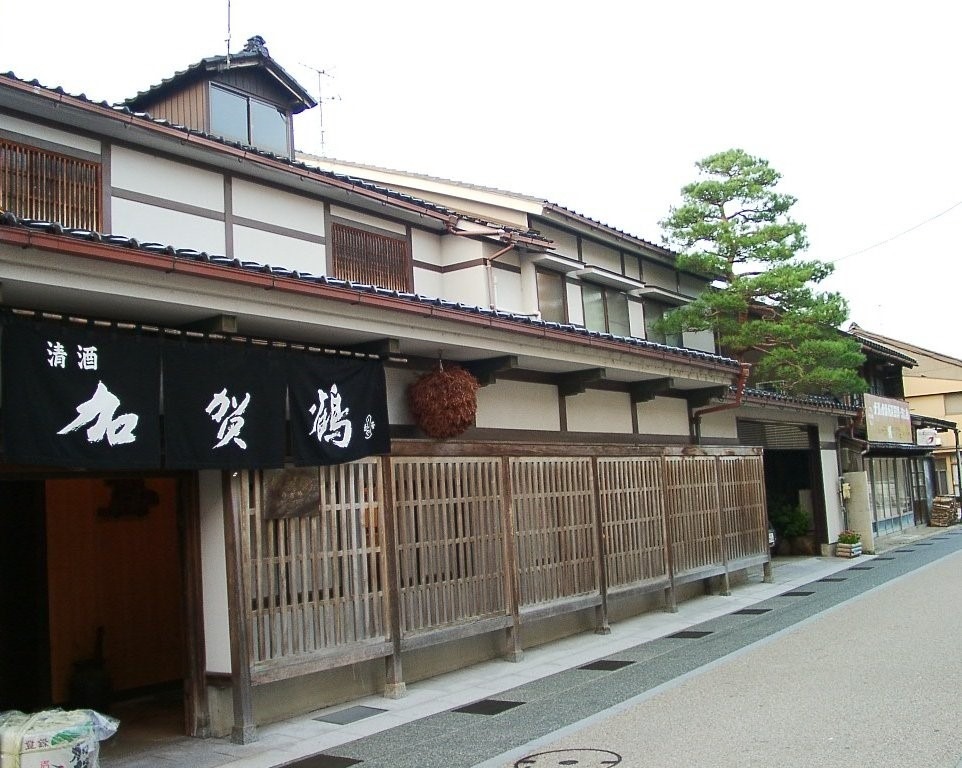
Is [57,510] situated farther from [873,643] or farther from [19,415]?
[873,643]

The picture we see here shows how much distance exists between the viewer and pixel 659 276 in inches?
854

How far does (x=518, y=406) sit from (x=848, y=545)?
48.0ft

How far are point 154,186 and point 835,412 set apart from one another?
19.0 meters

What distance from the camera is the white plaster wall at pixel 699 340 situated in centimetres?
2253

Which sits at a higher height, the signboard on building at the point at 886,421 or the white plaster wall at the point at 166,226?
the white plaster wall at the point at 166,226

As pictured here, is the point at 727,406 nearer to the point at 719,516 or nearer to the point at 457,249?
the point at 719,516

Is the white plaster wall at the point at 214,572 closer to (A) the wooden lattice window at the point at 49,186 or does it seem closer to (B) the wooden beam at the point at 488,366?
(B) the wooden beam at the point at 488,366

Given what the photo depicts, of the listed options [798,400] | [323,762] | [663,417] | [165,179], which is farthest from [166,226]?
[798,400]

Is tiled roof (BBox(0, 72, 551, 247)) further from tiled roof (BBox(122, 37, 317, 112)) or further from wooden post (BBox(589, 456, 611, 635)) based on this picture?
wooden post (BBox(589, 456, 611, 635))

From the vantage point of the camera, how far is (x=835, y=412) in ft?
78.9

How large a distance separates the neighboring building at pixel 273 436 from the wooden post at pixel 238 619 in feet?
0.08

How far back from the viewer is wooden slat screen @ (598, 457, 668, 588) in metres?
13.4

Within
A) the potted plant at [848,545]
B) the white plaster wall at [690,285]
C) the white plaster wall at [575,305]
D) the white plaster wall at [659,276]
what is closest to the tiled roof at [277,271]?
the white plaster wall at [575,305]

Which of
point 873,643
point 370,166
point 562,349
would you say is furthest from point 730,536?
point 370,166
